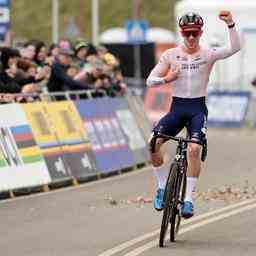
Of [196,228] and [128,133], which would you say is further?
[128,133]

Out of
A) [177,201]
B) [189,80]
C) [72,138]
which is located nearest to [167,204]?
[177,201]

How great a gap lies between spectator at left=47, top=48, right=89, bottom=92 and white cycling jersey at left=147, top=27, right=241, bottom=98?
7.53m

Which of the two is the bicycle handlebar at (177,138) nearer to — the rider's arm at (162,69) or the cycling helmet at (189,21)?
the rider's arm at (162,69)

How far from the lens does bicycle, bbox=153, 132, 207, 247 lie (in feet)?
38.7

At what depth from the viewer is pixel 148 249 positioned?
11680mm

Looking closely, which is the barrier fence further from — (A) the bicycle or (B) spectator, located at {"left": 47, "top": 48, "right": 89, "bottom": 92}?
(A) the bicycle

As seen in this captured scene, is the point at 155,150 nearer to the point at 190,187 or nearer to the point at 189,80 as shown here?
the point at 190,187

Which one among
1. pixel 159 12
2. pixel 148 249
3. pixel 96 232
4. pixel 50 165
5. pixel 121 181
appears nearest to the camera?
pixel 148 249

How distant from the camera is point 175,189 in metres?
12.0

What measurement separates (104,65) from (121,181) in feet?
12.4

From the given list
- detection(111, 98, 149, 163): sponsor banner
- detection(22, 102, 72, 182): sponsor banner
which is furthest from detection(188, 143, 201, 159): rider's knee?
detection(111, 98, 149, 163): sponsor banner

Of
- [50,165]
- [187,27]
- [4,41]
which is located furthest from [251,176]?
[187,27]

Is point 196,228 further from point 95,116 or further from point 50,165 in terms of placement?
point 95,116

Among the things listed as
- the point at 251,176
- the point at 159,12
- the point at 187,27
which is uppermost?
the point at 187,27
